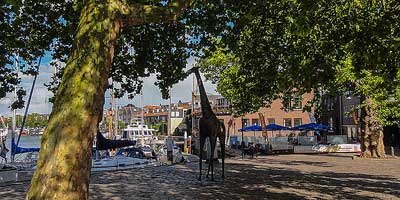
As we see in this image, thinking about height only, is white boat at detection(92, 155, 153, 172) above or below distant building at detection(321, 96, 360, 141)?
below

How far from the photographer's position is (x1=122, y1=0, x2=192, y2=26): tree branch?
491 cm

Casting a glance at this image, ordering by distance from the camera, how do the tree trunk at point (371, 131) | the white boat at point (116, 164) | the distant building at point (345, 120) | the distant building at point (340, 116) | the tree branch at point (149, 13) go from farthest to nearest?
the distant building at point (340, 116)
the distant building at point (345, 120)
the tree trunk at point (371, 131)
the white boat at point (116, 164)
the tree branch at point (149, 13)

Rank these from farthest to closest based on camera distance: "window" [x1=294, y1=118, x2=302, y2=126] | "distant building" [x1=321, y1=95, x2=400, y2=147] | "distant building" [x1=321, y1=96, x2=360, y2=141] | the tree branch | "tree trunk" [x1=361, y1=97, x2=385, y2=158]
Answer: "window" [x1=294, y1=118, x2=302, y2=126], "distant building" [x1=321, y1=96, x2=360, y2=141], "distant building" [x1=321, y1=95, x2=400, y2=147], "tree trunk" [x1=361, y1=97, x2=385, y2=158], the tree branch

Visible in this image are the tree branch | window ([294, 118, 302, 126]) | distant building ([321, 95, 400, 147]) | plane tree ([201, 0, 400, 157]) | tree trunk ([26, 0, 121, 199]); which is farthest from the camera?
window ([294, 118, 302, 126])

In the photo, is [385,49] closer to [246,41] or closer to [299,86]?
[299,86]

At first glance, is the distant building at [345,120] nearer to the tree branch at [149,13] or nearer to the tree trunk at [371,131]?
the tree trunk at [371,131]

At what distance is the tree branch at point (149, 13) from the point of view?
491 centimetres

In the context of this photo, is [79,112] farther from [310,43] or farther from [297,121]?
[297,121]

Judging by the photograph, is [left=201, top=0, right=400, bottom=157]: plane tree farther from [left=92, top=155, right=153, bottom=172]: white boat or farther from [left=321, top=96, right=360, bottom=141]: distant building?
[left=321, top=96, right=360, bottom=141]: distant building

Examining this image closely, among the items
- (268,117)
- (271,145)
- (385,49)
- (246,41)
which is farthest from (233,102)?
(268,117)

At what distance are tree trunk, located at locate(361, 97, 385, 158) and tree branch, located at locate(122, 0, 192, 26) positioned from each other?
2772 cm

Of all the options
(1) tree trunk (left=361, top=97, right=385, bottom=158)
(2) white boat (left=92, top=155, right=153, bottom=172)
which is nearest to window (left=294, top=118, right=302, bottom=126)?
(1) tree trunk (left=361, top=97, right=385, bottom=158)

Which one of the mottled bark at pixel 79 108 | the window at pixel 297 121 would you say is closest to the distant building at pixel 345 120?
the window at pixel 297 121

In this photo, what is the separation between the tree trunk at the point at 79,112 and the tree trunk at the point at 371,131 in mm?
28867
